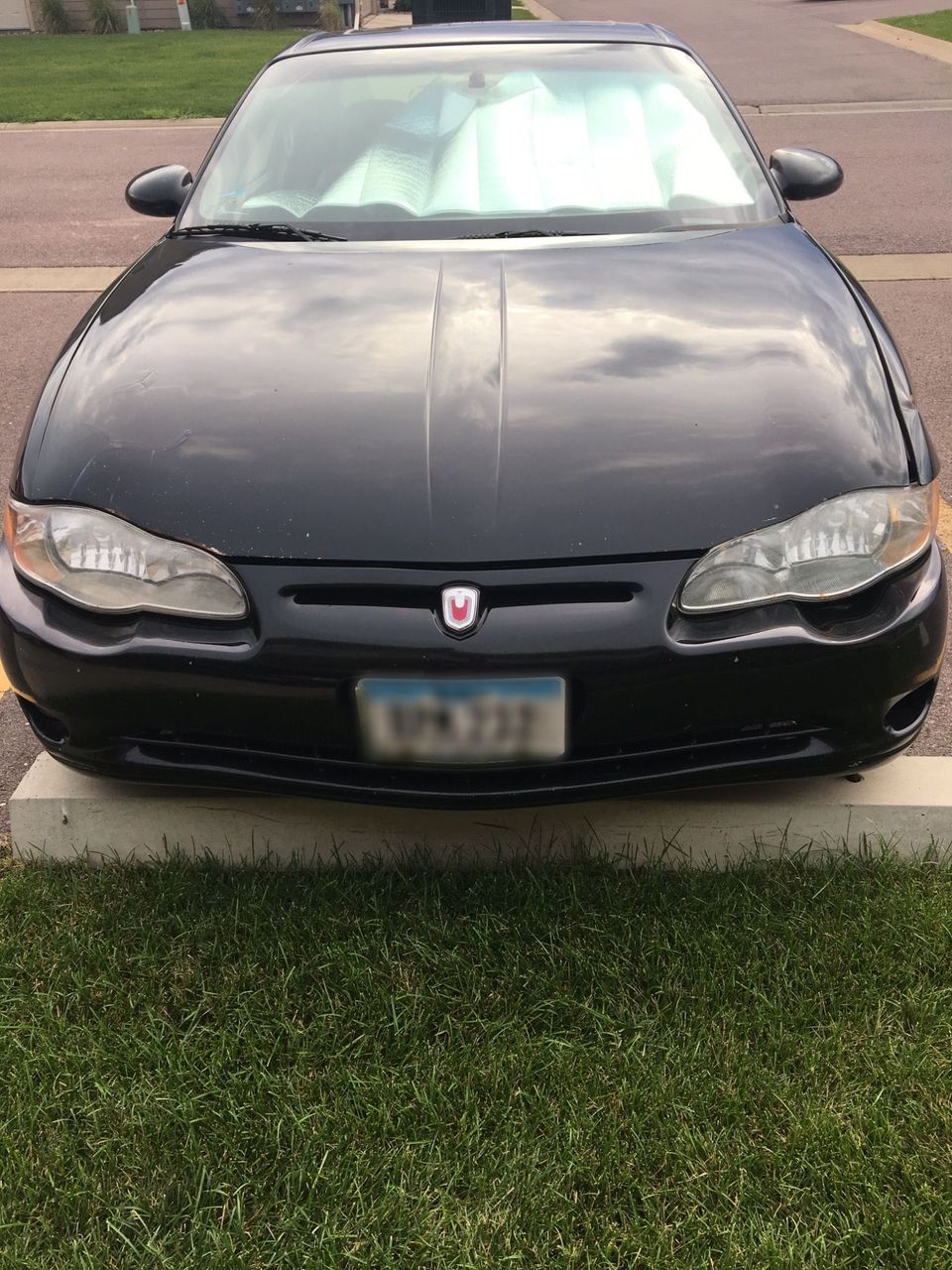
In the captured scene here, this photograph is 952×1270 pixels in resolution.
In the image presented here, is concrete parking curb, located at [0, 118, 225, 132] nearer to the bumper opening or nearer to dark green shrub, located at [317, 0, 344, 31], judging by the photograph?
the bumper opening

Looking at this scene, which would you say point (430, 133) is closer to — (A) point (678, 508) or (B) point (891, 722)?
(A) point (678, 508)

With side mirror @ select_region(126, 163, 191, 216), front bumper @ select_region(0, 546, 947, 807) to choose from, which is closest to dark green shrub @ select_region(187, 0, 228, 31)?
side mirror @ select_region(126, 163, 191, 216)

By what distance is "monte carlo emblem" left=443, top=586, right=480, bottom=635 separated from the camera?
5.98 ft

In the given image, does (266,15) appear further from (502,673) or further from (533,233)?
(502,673)

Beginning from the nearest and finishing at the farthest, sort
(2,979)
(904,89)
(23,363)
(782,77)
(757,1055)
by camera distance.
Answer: (757,1055) → (2,979) → (23,363) → (904,89) → (782,77)

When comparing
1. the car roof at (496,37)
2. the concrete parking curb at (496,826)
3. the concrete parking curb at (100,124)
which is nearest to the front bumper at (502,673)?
the concrete parking curb at (496,826)

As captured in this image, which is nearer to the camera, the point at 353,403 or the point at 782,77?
the point at 353,403

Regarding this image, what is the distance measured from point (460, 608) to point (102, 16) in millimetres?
27188

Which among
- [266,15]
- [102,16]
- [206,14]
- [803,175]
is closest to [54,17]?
[102,16]

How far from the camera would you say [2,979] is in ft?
6.57

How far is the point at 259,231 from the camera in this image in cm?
286

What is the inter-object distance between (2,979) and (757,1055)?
118 centimetres

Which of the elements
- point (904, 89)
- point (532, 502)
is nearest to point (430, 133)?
point (532, 502)

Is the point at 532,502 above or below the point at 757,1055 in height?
above
